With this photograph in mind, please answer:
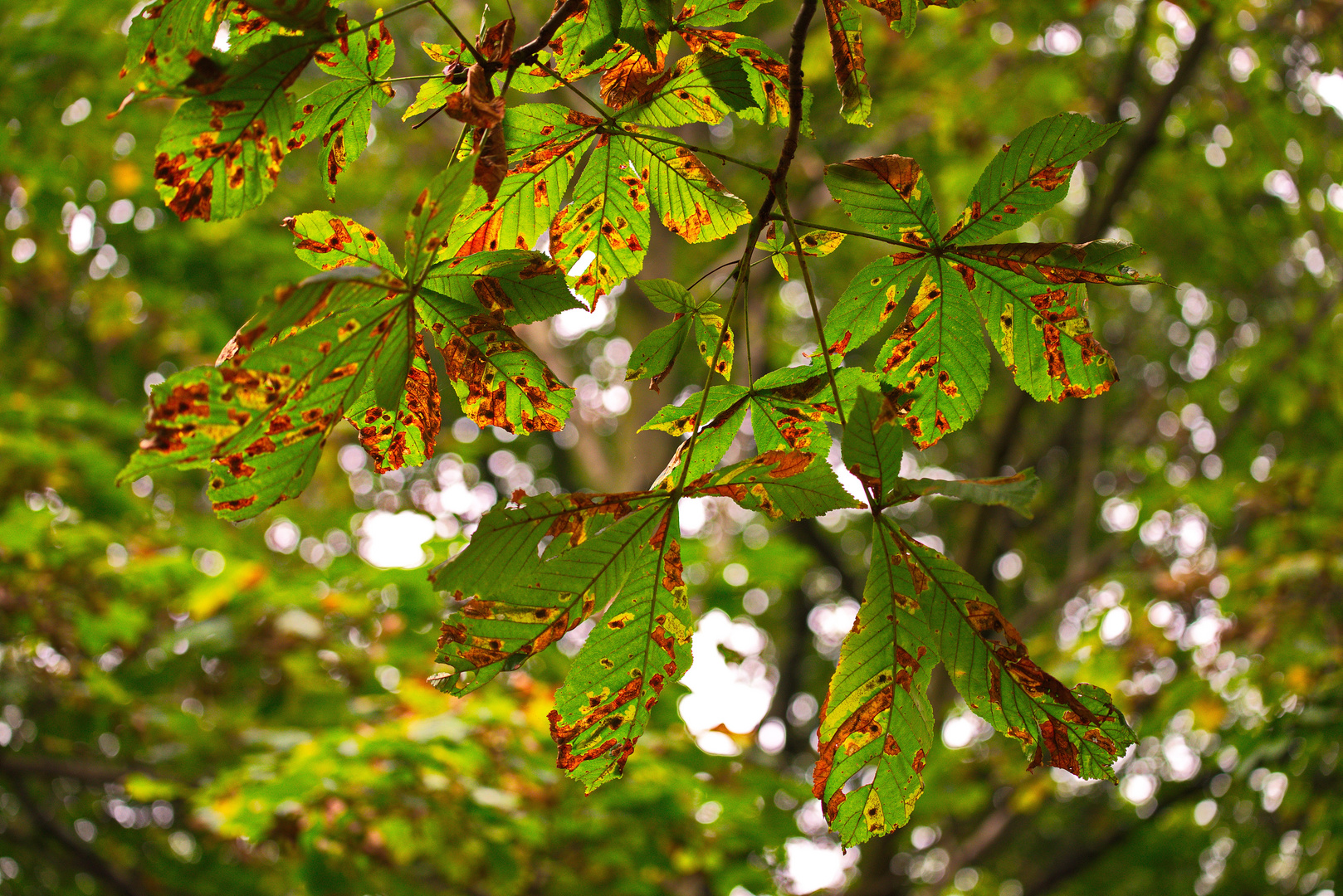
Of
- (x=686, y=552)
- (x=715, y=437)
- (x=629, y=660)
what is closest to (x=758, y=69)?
(x=715, y=437)

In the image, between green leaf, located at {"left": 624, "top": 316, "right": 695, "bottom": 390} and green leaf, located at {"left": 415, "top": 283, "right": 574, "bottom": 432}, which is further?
green leaf, located at {"left": 624, "top": 316, "right": 695, "bottom": 390}

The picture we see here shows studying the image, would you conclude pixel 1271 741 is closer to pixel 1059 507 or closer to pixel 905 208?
pixel 905 208

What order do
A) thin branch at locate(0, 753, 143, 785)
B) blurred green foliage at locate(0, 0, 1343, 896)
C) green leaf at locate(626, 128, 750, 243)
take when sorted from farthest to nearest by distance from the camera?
1. thin branch at locate(0, 753, 143, 785)
2. blurred green foliage at locate(0, 0, 1343, 896)
3. green leaf at locate(626, 128, 750, 243)

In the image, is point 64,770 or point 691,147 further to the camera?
point 64,770

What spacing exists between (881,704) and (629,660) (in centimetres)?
25

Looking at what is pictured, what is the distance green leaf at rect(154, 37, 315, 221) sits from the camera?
785mm

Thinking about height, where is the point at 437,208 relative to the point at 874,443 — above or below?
above

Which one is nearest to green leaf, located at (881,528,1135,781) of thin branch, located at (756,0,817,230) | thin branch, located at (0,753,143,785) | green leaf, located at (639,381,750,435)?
green leaf, located at (639,381,750,435)

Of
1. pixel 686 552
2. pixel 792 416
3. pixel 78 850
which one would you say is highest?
pixel 792 416

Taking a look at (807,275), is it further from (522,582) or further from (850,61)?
(522,582)

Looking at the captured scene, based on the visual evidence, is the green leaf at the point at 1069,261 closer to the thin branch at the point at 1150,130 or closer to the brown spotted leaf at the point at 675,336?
the brown spotted leaf at the point at 675,336

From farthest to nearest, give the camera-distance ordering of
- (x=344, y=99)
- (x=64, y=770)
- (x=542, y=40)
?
(x=64, y=770) < (x=344, y=99) < (x=542, y=40)

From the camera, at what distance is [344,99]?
96 cm

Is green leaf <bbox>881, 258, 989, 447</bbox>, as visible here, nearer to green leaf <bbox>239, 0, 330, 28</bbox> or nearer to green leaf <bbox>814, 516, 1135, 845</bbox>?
green leaf <bbox>814, 516, 1135, 845</bbox>
